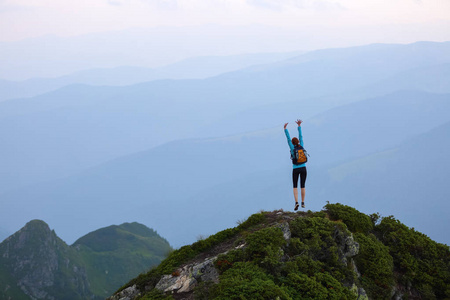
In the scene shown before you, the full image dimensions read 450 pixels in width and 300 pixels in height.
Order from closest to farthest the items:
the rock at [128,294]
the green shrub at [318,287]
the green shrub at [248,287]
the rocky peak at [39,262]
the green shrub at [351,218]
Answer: the green shrub at [248,287] → the green shrub at [318,287] → the rock at [128,294] → the green shrub at [351,218] → the rocky peak at [39,262]

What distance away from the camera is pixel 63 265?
509ft

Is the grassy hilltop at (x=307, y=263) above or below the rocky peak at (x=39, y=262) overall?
above

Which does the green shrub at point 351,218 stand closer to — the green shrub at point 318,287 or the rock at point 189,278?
the green shrub at point 318,287

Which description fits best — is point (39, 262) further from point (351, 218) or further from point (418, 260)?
point (418, 260)

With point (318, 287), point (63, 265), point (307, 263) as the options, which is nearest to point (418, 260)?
point (307, 263)

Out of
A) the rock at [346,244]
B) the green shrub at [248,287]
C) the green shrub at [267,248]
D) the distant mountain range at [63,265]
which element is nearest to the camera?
the green shrub at [248,287]

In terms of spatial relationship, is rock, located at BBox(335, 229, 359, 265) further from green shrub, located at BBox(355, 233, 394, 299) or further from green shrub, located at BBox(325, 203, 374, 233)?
green shrub, located at BBox(325, 203, 374, 233)

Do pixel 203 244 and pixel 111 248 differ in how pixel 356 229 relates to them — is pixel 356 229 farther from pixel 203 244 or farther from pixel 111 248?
pixel 111 248

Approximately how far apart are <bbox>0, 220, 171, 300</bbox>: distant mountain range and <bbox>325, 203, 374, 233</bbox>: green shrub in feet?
405

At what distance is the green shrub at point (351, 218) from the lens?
50.8 feet

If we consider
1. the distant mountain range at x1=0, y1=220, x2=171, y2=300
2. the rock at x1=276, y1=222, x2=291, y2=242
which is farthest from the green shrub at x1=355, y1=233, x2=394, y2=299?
the distant mountain range at x1=0, y1=220, x2=171, y2=300

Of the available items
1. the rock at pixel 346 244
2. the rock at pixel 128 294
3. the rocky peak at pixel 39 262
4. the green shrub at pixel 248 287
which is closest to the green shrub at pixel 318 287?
the green shrub at pixel 248 287

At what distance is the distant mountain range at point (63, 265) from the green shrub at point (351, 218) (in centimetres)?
12332

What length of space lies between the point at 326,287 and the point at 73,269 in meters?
164
